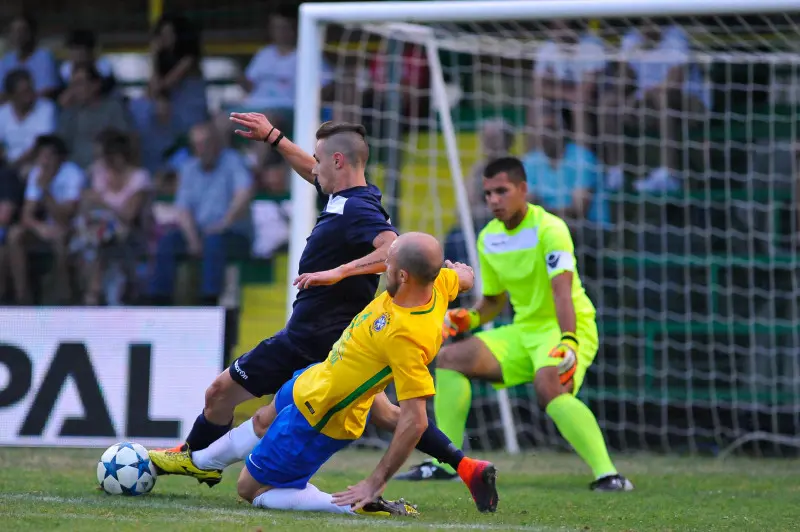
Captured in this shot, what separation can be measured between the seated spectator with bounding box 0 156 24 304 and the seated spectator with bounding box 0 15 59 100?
1045mm

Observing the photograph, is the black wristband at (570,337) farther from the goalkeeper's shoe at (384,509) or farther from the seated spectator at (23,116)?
the seated spectator at (23,116)

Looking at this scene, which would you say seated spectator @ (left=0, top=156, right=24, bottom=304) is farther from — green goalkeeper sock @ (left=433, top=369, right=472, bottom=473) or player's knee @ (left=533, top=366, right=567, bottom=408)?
player's knee @ (left=533, top=366, right=567, bottom=408)

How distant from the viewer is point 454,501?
5.65 meters

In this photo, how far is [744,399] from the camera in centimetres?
951

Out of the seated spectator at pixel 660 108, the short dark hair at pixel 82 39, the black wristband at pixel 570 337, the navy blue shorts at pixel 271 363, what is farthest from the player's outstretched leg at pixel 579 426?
the short dark hair at pixel 82 39

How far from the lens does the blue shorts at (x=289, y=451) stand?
4887mm

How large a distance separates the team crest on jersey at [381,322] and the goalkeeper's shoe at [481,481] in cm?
75

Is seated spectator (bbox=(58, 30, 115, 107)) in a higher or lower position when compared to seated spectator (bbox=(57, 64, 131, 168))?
higher

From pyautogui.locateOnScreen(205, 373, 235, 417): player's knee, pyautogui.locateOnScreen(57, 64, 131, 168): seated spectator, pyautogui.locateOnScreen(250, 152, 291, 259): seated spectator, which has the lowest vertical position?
pyautogui.locateOnScreen(205, 373, 235, 417): player's knee

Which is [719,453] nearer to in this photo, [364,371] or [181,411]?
[181,411]

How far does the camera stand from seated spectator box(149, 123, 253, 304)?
10352mm

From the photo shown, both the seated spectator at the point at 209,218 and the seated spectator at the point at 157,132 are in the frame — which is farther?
the seated spectator at the point at 157,132

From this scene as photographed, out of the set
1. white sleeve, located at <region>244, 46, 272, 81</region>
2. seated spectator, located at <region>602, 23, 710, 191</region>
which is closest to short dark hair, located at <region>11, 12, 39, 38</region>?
white sleeve, located at <region>244, 46, 272, 81</region>

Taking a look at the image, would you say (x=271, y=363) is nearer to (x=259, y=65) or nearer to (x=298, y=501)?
(x=298, y=501)
